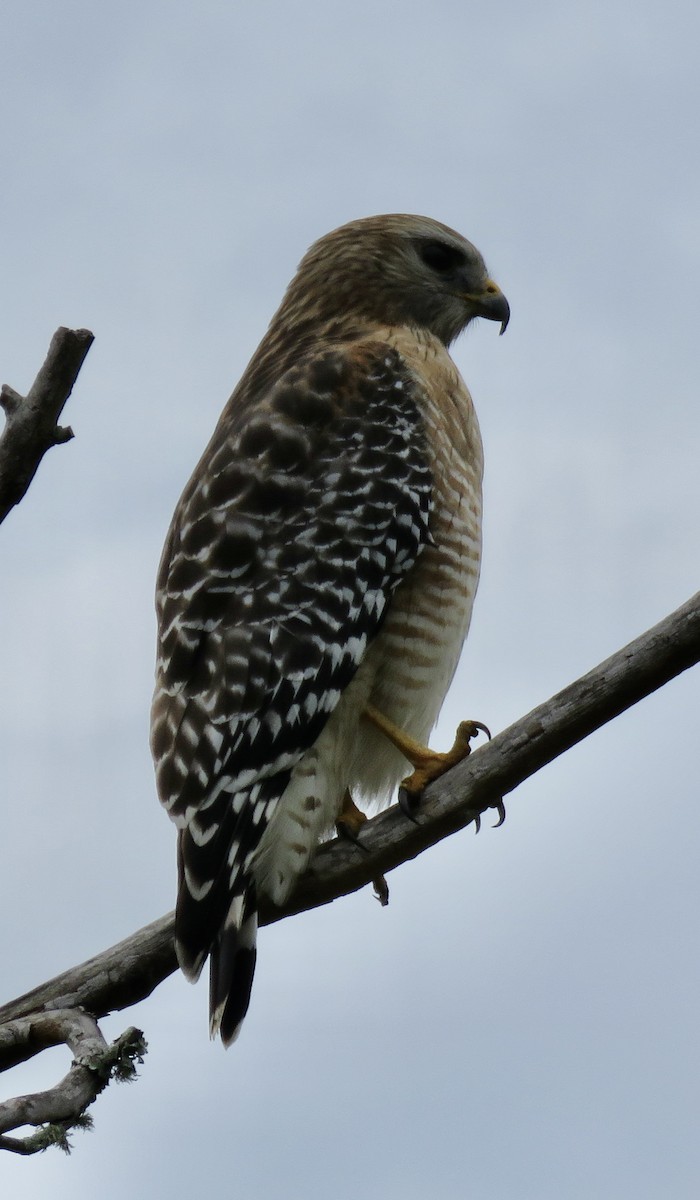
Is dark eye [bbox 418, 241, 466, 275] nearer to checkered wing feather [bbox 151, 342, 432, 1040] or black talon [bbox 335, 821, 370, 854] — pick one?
checkered wing feather [bbox 151, 342, 432, 1040]

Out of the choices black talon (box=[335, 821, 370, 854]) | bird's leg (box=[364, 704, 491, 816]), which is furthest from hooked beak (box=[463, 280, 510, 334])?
black talon (box=[335, 821, 370, 854])

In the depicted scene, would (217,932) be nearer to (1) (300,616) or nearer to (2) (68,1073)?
(2) (68,1073)

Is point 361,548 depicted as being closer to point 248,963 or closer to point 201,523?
point 201,523

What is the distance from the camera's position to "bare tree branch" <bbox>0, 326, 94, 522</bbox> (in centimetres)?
382

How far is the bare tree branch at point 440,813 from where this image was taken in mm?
4207

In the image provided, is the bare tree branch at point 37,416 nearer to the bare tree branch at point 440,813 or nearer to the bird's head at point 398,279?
the bare tree branch at point 440,813

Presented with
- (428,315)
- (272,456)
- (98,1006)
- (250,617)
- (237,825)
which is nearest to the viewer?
(98,1006)

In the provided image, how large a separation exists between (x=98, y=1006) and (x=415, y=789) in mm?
1126

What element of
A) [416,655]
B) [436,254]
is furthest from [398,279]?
[416,655]

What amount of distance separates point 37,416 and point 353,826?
1.94 metres

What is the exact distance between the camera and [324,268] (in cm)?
669

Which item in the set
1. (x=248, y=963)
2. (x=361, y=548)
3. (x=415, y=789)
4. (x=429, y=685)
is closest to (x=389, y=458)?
(x=361, y=548)

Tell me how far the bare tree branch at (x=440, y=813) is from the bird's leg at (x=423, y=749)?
0.21 metres

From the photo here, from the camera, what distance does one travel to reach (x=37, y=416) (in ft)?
12.7
